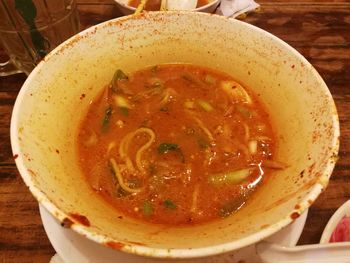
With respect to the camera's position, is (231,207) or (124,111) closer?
(231,207)

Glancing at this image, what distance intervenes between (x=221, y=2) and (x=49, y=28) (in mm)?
1146

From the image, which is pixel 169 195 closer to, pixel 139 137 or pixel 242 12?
pixel 139 137

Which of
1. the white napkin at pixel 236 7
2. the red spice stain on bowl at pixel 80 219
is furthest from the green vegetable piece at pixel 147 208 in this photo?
the white napkin at pixel 236 7

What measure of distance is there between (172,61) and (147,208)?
81 cm

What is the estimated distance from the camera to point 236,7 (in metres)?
2.50

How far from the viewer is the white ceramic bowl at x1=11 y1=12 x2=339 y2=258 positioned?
108 centimetres

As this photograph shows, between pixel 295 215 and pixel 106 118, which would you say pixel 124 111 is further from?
pixel 295 215

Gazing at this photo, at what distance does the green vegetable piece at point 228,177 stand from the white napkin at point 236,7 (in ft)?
4.72

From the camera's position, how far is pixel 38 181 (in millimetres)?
1148

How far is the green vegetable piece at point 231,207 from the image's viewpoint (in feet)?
4.36

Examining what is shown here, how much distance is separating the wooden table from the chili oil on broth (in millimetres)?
382

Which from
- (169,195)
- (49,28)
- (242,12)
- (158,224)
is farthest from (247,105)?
(49,28)

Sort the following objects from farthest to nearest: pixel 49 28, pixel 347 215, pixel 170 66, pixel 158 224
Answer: pixel 49 28 < pixel 170 66 < pixel 347 215 < pixel 158 224

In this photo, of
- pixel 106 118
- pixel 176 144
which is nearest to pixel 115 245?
pixel 176 144
